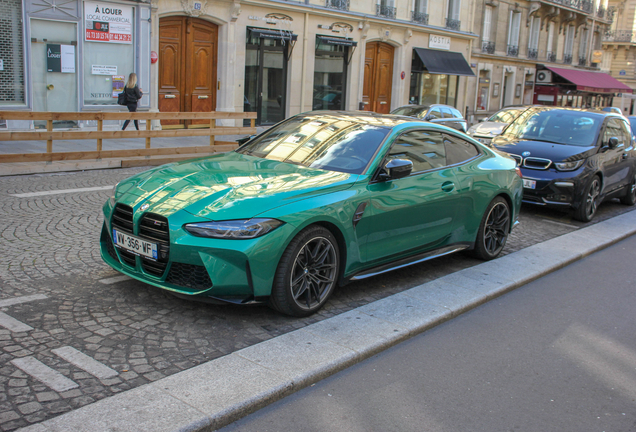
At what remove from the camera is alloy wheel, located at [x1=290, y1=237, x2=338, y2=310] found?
4758 mm

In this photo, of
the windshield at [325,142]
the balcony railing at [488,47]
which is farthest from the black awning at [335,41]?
the windshield at [325,142]

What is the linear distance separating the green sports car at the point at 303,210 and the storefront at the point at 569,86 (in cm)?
3845

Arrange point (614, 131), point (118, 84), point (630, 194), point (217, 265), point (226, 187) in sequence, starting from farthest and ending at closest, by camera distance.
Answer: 1. point (118, 84)
2. point (630, 194)
3. point (614, 131)
4. point (226, 187)
5. point (217, 265)

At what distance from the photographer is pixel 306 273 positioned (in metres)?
4.81

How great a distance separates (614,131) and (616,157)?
525mm

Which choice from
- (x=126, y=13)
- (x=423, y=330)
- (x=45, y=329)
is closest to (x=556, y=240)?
(x=423, y=330)

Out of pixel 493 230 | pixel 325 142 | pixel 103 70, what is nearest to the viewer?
pixel 325 142

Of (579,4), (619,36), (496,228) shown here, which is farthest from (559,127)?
(619,36)

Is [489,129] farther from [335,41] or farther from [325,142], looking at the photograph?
[335,41]

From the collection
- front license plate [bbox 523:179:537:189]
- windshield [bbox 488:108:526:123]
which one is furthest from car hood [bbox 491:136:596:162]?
windshield [bbox 488:108:526:123]

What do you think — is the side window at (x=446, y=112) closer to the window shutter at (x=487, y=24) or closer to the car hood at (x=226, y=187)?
the window shutter at (x=487, y=24)

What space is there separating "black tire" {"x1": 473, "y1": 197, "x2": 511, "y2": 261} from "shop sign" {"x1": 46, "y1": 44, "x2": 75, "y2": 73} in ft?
46.6

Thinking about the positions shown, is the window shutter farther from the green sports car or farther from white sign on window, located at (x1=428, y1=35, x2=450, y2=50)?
the green sports car

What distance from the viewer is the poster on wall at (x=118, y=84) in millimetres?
18641
